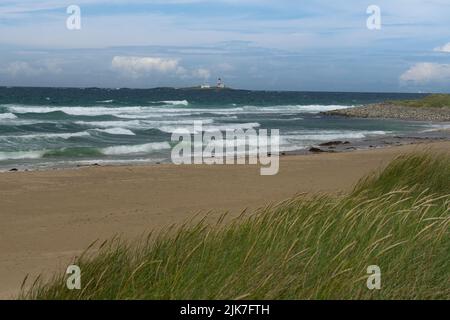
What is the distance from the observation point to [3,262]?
874 centimetres

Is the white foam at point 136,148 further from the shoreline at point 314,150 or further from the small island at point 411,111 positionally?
the small island at point 411,111

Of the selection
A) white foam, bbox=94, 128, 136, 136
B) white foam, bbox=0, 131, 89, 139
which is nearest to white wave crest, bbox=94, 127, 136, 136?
white foam, bbox=94, 128, 136, 136

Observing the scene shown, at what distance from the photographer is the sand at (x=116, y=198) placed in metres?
9.50

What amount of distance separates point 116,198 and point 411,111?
53.8 metres

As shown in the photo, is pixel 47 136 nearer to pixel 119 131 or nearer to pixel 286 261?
pixel 119 131

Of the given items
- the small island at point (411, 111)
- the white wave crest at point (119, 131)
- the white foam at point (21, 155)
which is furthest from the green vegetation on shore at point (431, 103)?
the white foam at point (21, 155)

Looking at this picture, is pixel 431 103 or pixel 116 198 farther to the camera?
pixel 431 103

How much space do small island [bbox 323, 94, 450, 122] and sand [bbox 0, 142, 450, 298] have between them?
1556 inches

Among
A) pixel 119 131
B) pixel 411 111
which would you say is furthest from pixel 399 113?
pixel 119 131

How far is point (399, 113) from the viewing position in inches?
2443

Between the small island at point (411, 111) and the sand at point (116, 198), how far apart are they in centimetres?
3953

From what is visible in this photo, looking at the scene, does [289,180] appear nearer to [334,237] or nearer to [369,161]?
[369,161]

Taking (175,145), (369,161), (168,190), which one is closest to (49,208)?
(168,190)

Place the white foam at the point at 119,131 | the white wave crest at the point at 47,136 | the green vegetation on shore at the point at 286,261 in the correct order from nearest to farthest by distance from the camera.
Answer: the green vegetation on shore at the point at 286,261 < the white wave crest at the point at 47,136 < the white foam at the point at 119,131
